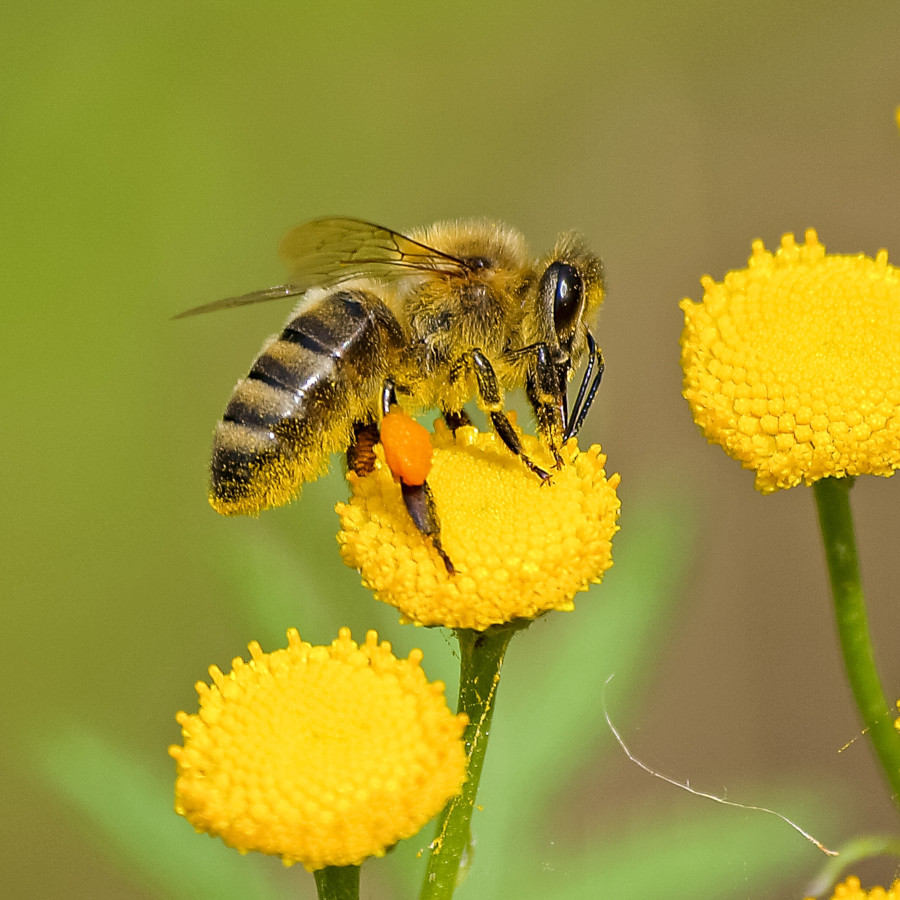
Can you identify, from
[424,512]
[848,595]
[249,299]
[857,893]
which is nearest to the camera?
[857,893]

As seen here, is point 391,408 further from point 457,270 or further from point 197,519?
point 197,519

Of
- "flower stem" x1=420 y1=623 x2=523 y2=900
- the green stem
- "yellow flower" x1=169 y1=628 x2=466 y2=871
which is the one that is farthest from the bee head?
the green stem

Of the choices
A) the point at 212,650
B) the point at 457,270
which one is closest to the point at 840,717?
the point at 212,650

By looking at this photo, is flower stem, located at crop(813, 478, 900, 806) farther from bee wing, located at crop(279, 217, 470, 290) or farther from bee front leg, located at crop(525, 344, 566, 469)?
bee wing, located at crop(279, 217, 470, 290)

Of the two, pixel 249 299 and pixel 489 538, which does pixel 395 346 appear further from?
pixel 489 538

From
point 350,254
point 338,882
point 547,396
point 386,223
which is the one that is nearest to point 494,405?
point 547,396

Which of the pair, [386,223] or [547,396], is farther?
[386,223]

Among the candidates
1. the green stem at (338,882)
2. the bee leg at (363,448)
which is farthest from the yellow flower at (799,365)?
the green stem at (338,882)
